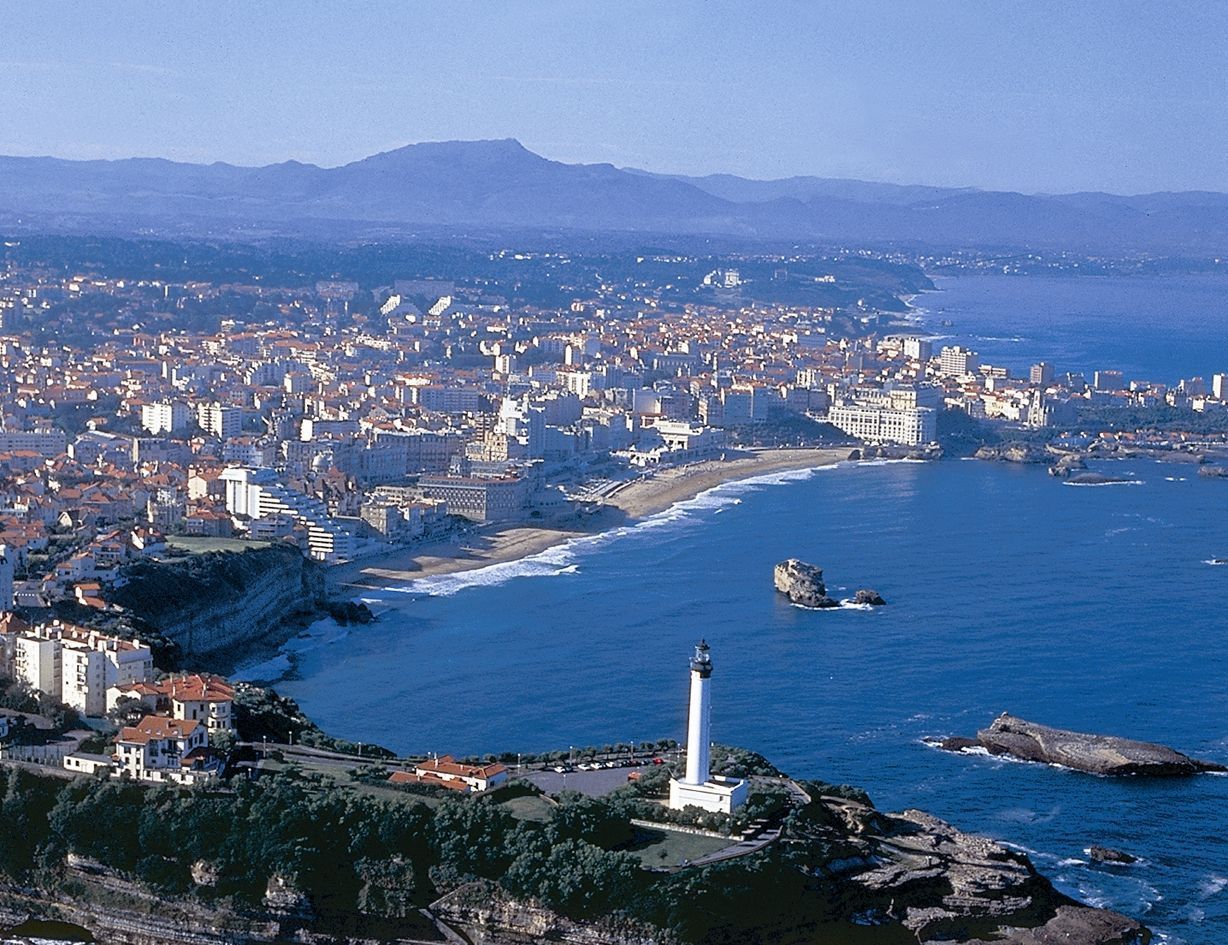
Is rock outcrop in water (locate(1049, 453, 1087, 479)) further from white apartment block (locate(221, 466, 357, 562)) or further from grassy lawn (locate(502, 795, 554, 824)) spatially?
grassy lawn (locate(502, 795, 554, 824))

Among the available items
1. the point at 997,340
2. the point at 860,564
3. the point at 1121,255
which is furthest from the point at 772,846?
the point at 1121,255

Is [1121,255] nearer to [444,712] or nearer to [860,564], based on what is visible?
[860,564]

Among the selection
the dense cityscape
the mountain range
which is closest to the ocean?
the dense cityscape

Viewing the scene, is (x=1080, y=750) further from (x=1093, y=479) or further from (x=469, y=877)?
(x=1093, y=479)

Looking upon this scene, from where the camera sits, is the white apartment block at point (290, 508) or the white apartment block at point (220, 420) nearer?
the white apartment block at point (290, 508)

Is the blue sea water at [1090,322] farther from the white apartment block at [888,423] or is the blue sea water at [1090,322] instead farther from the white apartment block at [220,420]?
the white apartment block at [220,420]

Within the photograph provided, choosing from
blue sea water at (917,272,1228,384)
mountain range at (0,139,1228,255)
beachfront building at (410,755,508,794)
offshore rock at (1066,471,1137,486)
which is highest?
mountain range at (0,139,1228,255)

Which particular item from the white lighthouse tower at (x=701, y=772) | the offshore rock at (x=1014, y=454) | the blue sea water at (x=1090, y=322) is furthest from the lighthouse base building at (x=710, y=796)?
the blue sea water at (x=1090, y=322)
